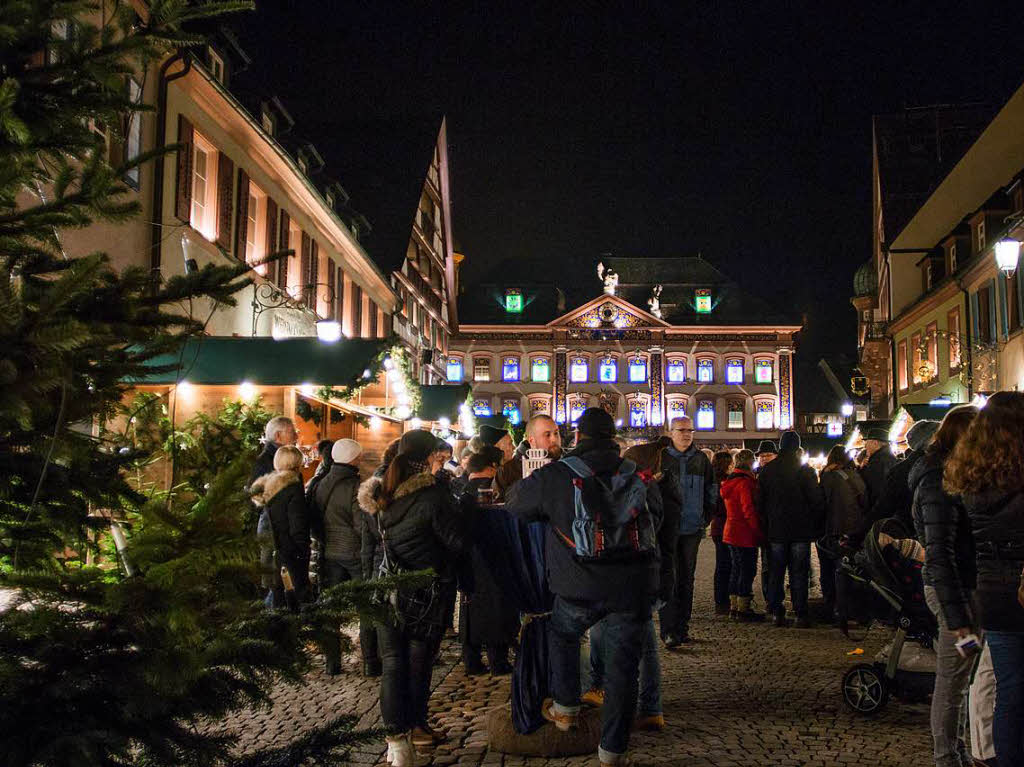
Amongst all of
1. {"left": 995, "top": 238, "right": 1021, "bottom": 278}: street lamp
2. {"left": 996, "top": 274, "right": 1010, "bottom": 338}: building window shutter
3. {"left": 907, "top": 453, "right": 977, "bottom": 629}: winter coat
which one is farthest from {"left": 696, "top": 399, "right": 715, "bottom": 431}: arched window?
{"left": 907, "top": 453, "right": 977, "bottom": 629}: winter coat

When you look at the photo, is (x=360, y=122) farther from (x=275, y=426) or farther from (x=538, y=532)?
(x=538, y=532)

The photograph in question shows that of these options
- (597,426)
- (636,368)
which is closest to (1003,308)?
(597,426)

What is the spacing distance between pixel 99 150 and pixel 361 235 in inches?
1206

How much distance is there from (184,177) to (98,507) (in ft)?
42.4

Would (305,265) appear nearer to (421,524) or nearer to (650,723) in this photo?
(421,524)

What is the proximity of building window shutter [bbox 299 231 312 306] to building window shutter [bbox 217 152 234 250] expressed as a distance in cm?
458

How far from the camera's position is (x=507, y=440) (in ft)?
35.8

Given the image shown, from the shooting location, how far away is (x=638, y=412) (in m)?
65.8

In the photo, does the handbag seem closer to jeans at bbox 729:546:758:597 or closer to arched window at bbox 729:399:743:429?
jeans at bbox 729:546:758:597

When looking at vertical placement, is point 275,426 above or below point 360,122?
below

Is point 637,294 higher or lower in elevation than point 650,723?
higher

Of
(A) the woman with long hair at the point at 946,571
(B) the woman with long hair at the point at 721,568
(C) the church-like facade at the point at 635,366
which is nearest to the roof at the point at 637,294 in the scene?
(C) the church-like facade at the point at 635,366

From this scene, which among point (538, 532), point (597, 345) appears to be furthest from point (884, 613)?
point (597, 345)

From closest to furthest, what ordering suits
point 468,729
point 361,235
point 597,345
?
point 468,729, point 361,235, point 597,345
